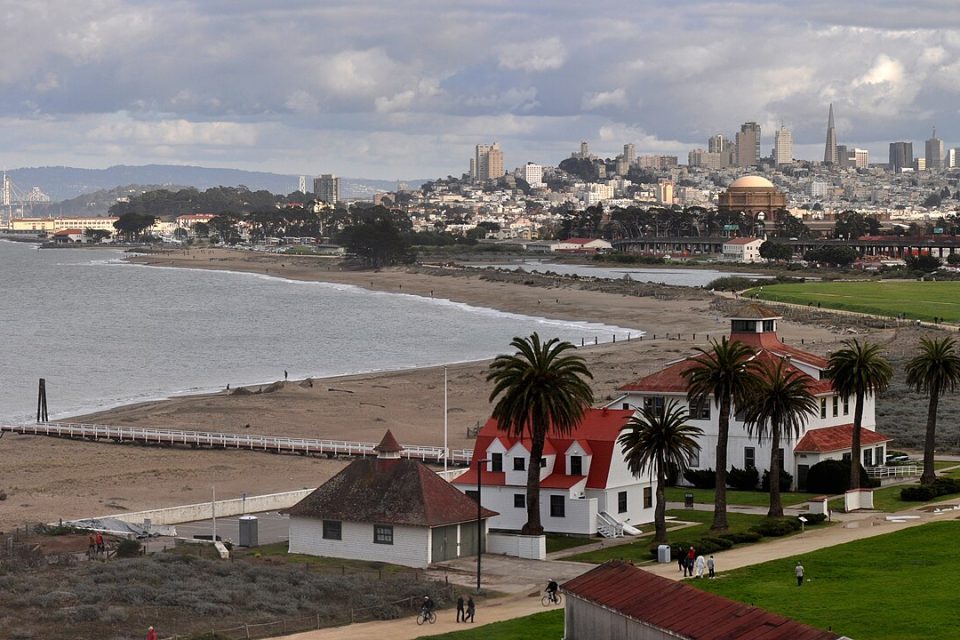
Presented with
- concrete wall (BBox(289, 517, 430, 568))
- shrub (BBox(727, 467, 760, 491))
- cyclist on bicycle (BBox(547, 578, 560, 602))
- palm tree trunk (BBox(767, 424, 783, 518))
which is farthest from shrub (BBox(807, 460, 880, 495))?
cyclist on bicycle (BBox(547, 578, 560, 602))

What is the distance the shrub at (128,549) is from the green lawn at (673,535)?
12.3m

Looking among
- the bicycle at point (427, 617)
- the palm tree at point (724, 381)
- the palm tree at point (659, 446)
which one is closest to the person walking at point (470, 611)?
the bicycle at point (427, 617)

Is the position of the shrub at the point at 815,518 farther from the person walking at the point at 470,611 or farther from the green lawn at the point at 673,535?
the person walking at the point at 470,611

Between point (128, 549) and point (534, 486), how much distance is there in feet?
40.5

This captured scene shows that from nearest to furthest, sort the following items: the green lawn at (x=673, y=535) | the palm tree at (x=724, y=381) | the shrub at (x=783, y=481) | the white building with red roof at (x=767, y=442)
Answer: the green lawn at (x=673, y=535)
the palm tree at (x=724, y=381)
the shrub at (x=783, y=481)
the white building with red roof at (x=767, y=442)

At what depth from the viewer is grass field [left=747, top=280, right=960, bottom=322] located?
438 feet

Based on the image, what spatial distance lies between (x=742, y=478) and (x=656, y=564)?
13556mm

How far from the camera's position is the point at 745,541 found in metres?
48.0

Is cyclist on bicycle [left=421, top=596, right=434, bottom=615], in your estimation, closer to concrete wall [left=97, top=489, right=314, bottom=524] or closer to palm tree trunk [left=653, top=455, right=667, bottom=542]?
palm tree trunk [left=653, top=455, right=667, bottom=542]

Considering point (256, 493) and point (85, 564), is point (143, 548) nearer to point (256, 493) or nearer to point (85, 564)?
point (85, 564)

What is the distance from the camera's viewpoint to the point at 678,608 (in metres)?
32.6

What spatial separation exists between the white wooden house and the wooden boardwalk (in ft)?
46.0

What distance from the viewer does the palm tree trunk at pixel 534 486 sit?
4906 centimetres

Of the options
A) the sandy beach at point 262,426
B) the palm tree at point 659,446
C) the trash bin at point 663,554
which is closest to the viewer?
the trash bin at point 663,554
